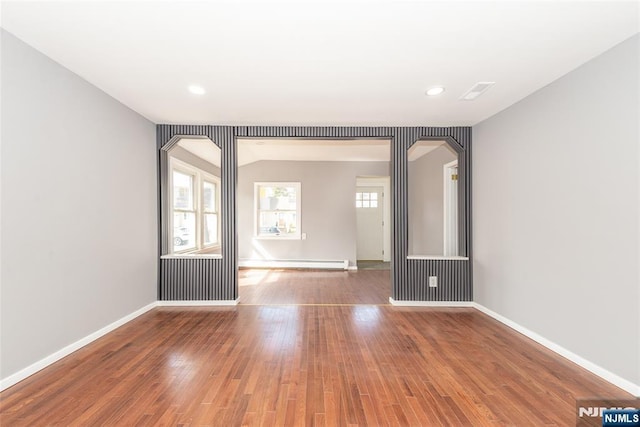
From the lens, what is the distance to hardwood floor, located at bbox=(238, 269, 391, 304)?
445cm

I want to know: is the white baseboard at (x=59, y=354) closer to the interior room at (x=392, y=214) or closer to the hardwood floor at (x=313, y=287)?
the interior room at (x=392, y=214)

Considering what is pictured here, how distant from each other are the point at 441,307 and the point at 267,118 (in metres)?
3.41

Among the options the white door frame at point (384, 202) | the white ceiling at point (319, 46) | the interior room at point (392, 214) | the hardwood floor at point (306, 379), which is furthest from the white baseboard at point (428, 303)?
the white door frame at point (384, 202)

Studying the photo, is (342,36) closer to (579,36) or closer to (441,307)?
(579,36)

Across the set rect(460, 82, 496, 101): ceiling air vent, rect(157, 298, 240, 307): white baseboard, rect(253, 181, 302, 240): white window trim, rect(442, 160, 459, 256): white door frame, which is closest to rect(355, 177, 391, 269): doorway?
rect(253, 181, 302, 240): white window trim

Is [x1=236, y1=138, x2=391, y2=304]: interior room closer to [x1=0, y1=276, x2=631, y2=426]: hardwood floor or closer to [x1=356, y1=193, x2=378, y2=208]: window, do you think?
[x1=356, y1=193, x2=378, y2=208]: window

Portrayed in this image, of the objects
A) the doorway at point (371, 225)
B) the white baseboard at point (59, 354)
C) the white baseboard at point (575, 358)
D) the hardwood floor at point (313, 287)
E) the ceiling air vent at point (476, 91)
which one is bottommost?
the hardwood floor at point (313, 287)

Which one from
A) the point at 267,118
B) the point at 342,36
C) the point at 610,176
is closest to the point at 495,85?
the point at 610,176

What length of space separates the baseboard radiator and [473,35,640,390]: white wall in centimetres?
369

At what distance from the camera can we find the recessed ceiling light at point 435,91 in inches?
116

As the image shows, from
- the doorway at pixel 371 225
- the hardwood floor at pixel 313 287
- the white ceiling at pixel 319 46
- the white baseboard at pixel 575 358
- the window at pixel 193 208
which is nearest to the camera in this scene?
the white ceiling at pixel 319 46

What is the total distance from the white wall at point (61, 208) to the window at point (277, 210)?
11.3ft

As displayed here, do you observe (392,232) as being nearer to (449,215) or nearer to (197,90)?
(449,215)

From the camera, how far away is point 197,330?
10.6 feet
